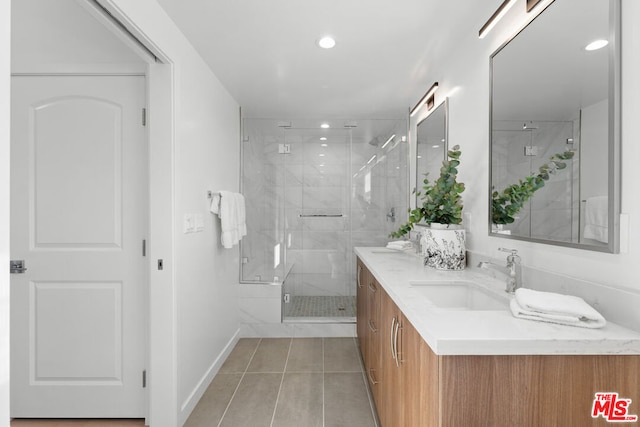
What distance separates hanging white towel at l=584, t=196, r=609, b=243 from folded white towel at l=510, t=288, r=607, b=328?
0.80ft

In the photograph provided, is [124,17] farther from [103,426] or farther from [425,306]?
[103,426]

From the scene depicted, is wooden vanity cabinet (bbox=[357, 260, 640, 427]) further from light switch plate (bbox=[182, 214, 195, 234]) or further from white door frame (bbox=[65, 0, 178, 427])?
light switch plate (bbox=[182, 214, 195, 234])

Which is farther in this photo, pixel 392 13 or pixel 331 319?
pixel 331 319

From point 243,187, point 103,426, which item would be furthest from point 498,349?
point 243,187

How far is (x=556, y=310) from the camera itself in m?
0.93

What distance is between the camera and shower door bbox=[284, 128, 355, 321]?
143 inches

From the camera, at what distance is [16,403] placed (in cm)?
197

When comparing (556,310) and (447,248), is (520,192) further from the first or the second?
(556,310)

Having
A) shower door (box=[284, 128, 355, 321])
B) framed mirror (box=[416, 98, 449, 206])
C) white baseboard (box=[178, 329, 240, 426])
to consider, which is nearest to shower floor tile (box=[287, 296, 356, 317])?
shower door (box=[284, 128, 355, 321])

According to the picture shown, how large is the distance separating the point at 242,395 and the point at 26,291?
1496 millimetres

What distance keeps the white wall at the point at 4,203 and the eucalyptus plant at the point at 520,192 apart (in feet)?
5.82

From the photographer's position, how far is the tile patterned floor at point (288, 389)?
197 cm

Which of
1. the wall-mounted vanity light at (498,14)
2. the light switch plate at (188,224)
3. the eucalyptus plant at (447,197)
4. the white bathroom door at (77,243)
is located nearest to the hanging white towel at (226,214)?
the light switch plate at (188,224)

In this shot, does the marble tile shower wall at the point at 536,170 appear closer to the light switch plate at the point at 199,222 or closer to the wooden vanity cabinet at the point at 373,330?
the wooden vanity cabinet at the point at 373,330
